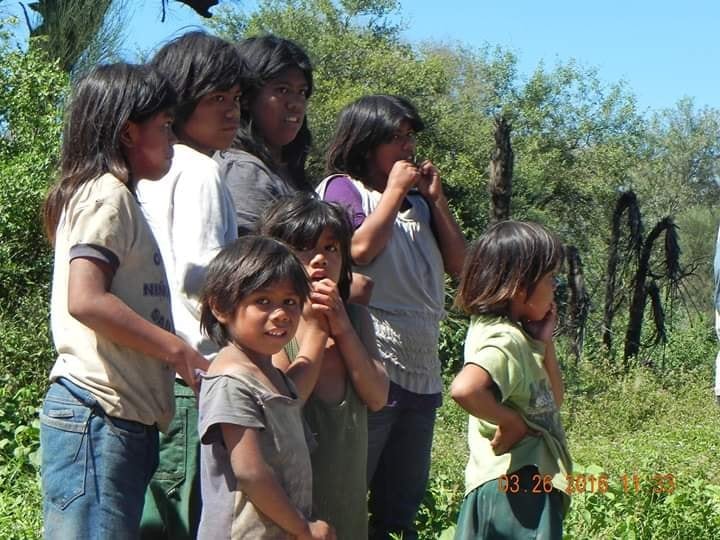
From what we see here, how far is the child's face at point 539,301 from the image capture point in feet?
9.93

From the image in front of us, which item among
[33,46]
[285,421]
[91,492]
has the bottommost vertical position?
[91,492]

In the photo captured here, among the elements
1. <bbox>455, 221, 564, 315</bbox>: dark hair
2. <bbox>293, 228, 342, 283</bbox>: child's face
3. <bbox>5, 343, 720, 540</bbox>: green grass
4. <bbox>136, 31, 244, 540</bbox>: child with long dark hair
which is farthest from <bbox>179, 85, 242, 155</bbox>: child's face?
<bbox>5, 343, 720, 540</bbox>: green grass

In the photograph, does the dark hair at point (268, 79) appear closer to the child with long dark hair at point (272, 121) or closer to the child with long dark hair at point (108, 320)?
the child with long dark hair at point (272, 121)

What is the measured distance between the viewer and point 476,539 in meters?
3.00

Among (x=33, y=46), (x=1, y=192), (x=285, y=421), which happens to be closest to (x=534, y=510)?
(x=285, y=421)

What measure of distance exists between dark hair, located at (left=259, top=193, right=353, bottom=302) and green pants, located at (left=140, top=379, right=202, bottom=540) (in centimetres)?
44

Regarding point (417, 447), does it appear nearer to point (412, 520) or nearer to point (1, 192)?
point (412, 520)

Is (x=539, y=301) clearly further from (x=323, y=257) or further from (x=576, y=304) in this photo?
(x=576, y=304)

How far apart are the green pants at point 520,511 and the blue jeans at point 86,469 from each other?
945mm

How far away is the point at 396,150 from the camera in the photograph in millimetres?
3479

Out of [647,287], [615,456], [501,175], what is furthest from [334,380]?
[647,287]

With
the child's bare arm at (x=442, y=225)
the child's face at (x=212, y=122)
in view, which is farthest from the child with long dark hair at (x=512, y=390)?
the child's face at (x=212, y=122)

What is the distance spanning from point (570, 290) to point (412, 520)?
9183 millimetres

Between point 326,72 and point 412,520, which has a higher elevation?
point 326,72
